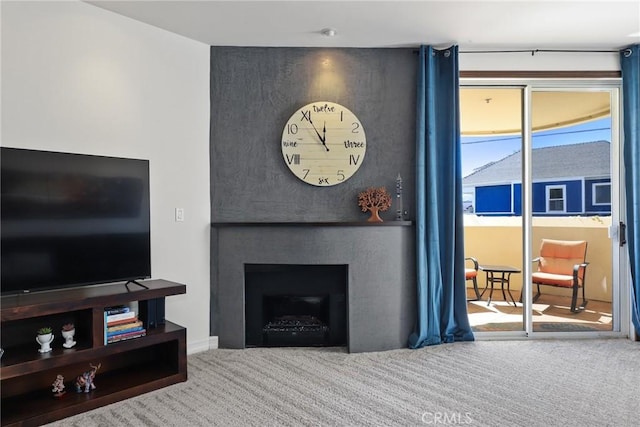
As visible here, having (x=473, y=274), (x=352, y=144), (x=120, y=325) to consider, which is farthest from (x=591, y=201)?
(x=120, y=325)

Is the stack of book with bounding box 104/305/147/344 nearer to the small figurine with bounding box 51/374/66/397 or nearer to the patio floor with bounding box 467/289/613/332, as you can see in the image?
the small figurine with bounding box 51/374/66/397

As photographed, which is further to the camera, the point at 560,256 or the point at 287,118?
the point at 560,256

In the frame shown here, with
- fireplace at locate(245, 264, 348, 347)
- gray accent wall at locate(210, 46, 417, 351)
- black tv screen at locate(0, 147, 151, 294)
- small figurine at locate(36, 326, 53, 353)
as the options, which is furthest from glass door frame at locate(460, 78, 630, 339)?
small figurine at locate(36, 326, 53, 353)

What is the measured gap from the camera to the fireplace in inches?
132

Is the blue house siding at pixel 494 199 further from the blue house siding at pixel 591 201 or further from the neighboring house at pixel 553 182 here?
the blue house siding at pixel 591 201

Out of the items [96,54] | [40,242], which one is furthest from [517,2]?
[40,242]

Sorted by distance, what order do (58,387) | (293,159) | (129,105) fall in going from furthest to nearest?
(293,159)
(129,105)
(58,387)

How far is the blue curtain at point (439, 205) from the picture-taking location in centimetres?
335

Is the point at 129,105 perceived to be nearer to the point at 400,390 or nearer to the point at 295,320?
the point at 295,320

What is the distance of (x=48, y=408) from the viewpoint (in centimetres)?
219

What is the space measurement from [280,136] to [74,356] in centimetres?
213

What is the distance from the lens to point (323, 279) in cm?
343

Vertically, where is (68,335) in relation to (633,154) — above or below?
below

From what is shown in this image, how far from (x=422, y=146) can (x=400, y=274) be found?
108cm
